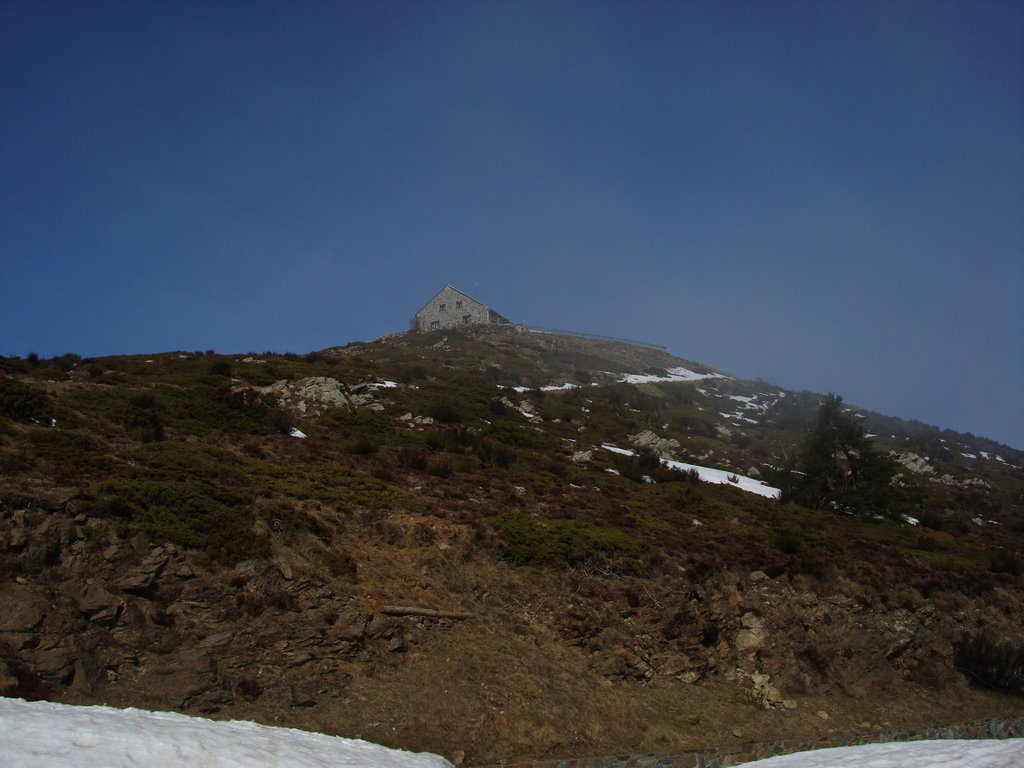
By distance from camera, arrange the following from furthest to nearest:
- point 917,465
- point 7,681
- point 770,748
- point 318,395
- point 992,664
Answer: point 917,465
point 318,395
point 992,664
point 770,748
point 7,681

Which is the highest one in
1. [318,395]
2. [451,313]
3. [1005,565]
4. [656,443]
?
[451,313]

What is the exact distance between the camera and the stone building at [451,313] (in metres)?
78.5

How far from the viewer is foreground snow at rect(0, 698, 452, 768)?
22.2 ft

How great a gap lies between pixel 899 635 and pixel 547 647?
27.3ft

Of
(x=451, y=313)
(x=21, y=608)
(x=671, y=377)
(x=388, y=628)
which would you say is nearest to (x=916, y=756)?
(x=388, y=628)

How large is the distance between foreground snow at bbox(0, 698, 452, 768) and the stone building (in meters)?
70.0

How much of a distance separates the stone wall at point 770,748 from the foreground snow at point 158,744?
7.39 feet

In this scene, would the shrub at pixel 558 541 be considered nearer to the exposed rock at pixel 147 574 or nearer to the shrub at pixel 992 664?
the exposed rock at pixel 147 574

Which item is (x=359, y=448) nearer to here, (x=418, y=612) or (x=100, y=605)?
(x=418, y=612)

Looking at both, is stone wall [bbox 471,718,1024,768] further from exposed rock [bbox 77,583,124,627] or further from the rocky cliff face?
exposed rock [bbox 77,583,124,627]

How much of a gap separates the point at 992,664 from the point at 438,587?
38.4ft

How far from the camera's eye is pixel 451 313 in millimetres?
79125

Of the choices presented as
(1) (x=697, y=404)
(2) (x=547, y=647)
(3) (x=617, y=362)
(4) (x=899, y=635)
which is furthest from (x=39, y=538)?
(3) (x=617, y=362)

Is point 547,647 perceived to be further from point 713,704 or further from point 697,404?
point 697,404
